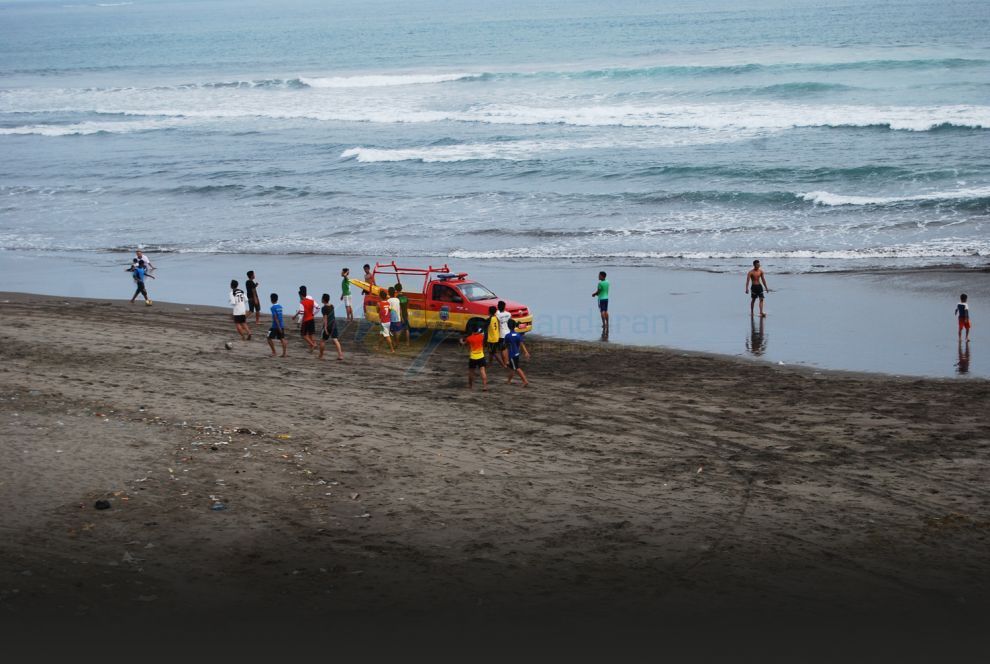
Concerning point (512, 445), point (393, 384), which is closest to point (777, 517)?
point (512, 445)

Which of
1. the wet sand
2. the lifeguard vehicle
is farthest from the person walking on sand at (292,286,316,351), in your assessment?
the wet sand

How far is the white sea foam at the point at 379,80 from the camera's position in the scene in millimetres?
81000

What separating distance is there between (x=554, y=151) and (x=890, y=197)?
56.3 ft

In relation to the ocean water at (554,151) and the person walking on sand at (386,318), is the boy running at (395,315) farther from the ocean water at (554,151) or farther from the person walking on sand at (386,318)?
the ocean water at (554,151)

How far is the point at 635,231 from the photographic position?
110ft

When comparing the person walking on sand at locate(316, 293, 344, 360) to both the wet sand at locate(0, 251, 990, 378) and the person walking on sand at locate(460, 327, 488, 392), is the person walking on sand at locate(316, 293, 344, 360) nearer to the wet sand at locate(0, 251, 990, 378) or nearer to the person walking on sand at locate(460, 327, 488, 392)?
the person walking on sand at locate(460, 327, 488, 392)

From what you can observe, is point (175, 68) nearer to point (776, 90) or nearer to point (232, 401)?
point (776, 90)

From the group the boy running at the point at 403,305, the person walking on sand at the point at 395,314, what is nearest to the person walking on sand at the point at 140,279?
the person walking on sand at the point at 395,314

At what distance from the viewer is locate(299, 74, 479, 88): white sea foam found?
81000 millimetres

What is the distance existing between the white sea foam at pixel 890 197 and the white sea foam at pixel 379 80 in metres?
46.9

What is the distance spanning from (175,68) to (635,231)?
8744cm

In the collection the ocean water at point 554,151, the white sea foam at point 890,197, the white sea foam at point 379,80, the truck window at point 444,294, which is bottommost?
the truck window at point 444,294

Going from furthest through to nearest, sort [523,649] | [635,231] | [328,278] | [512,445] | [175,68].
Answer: [175,68], [635,231], [328,278], [512,445], [523,649]

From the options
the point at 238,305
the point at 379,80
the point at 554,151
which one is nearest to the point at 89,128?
the point at 379,80
